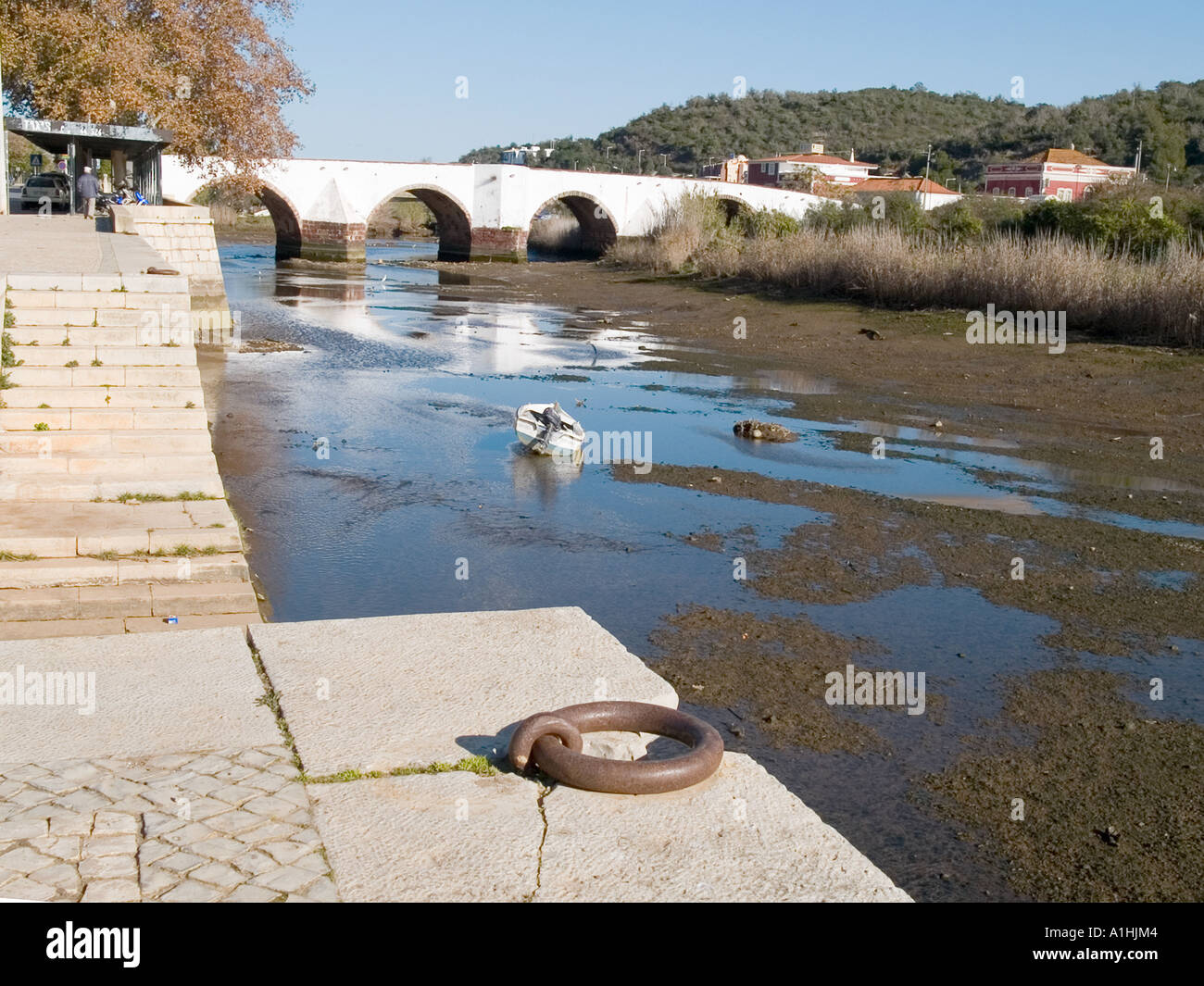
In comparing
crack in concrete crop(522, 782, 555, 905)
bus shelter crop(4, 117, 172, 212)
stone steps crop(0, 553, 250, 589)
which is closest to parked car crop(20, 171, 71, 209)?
bus shelter crop(4, 117, 172, 212)

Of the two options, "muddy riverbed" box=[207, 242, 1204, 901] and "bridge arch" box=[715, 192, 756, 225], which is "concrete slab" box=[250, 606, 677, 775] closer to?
"muddy riverbed" box=[207, 242, 1204, 901]

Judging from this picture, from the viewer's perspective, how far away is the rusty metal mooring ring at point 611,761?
13.8 ft

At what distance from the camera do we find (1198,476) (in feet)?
40.8

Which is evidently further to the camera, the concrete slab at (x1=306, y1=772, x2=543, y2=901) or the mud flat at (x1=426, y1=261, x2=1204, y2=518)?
the mud flat at (x1=426, y1=261, x2=1204, y2=518)

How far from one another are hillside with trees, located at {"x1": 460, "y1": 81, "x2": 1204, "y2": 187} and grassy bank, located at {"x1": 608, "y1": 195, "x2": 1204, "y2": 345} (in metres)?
56.5

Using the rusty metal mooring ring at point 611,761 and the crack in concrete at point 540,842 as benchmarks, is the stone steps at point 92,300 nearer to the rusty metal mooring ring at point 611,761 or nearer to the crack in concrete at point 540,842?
the rusty metal mooring ring at point 611,761

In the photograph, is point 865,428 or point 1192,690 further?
point 865,428

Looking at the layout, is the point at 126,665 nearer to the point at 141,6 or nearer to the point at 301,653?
the point at 301,653

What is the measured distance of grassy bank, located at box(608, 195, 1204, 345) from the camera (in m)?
21.1

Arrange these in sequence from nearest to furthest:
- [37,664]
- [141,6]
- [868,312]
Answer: [37,664] < [868,312] < [141,6]

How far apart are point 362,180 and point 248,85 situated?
2528cm

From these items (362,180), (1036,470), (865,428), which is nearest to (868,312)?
(865,428)

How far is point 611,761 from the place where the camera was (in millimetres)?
4250

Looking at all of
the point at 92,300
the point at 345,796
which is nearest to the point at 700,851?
the point at 345,796
